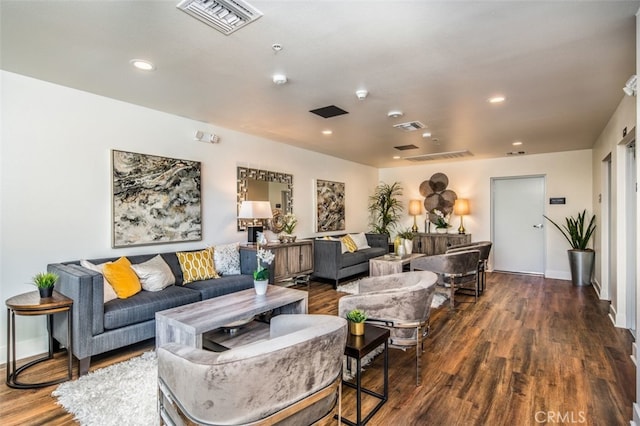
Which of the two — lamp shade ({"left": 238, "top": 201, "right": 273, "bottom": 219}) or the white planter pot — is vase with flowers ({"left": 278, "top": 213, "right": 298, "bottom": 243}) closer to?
lamp shade ({"left": 238, "top": 201, "right": 273, "bottom": 219})

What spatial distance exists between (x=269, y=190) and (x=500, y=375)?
402 centimetres

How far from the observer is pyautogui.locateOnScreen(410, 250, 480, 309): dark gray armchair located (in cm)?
443

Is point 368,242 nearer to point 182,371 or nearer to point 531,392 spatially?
point 531,392

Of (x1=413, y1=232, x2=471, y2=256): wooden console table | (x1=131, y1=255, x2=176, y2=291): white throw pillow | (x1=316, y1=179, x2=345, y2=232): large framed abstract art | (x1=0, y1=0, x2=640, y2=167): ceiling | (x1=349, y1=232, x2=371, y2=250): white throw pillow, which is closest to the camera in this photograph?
(x1=0, y1=0, x2=640, y2=167): ceiling

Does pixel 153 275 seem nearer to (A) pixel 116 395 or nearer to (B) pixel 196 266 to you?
(B) pixel 196 266

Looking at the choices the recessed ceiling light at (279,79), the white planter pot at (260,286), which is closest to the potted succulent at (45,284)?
the white planter pot at (260,286)

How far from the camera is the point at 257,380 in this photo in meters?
1.25

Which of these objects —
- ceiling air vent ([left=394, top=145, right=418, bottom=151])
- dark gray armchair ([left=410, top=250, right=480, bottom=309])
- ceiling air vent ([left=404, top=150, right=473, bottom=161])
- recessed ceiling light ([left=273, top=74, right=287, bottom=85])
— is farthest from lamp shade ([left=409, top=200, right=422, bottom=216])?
recessed ceiling light ([left=273, top=74, right=287, bottom=85])

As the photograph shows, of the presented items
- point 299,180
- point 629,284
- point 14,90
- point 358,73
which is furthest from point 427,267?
point 14,90

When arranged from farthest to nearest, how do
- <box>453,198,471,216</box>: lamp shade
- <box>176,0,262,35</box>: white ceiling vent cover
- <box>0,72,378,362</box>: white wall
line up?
1. <box>453,198,471,216</box>: lamp shade
2. <box>0,72,378,362</box>: white wall
3. <box>176,0,262,35</box>: white ceiling vent cover

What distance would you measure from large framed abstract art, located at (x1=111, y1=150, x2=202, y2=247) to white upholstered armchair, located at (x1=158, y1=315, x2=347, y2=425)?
2621 millimetres

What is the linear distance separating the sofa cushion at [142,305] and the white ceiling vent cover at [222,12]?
2405mm

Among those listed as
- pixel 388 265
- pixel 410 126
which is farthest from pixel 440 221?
pixel 410 126

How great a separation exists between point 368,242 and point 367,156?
193 centimetres
